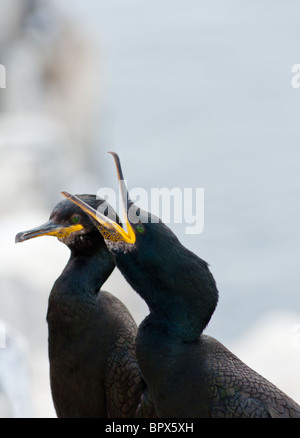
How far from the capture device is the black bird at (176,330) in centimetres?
341

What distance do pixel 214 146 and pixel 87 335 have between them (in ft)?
47.3

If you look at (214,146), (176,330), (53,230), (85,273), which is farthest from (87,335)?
(214,146)

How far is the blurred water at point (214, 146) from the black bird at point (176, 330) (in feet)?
15.2

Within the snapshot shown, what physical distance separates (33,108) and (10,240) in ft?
13.9

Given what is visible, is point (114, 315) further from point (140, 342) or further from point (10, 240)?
point (10, 240)

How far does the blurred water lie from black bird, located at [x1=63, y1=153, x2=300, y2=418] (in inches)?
182

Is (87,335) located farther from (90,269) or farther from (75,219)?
(75,219)

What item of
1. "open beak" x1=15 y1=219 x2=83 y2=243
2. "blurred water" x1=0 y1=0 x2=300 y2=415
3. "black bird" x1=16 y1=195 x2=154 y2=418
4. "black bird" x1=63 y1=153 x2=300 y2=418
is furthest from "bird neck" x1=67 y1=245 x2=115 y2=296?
"blurred water" x1=0 y1=0 x2=300 y2=415

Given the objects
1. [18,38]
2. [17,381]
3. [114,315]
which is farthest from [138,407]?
[18,38]

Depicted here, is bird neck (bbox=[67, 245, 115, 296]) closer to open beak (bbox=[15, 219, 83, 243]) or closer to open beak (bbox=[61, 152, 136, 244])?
open beak (bbox=[15, 219, 83, 243])

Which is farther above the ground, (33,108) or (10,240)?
(33,108)

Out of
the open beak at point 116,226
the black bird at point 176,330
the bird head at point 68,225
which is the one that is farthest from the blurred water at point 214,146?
the open beak at point 116,226

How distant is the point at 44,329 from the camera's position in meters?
9.42

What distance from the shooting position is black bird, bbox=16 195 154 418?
12.7ft
